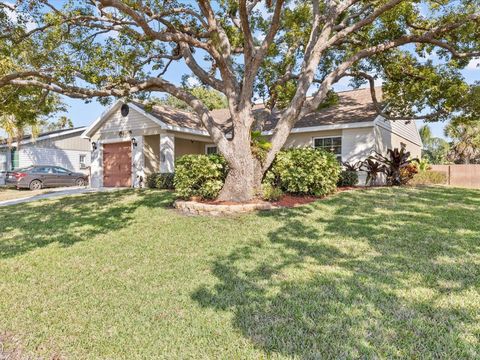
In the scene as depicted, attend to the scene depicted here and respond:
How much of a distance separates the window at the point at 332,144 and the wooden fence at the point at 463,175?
7.67 m

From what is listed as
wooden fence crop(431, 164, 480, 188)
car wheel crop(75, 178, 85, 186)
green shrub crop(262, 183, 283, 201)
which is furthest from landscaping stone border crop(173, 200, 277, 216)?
car wheel crop(75, 178, 85, 186)

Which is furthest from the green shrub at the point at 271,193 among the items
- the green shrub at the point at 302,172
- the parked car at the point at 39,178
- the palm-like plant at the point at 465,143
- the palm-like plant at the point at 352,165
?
the palm-like plant at the point at 465,143

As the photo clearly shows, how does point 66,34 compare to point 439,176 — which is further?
point 439,176

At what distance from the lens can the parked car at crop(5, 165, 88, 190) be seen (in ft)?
57.0

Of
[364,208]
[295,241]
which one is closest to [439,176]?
[364,208]

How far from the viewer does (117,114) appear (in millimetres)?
16406

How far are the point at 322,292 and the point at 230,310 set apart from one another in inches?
42.0

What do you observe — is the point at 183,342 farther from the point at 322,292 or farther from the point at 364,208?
the point at 364,208

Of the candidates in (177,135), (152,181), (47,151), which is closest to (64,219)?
(152,181)

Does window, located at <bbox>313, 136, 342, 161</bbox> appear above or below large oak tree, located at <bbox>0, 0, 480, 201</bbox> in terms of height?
below

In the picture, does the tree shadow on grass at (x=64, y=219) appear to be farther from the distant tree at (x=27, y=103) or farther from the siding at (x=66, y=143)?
the siding at (x=66, y=143)

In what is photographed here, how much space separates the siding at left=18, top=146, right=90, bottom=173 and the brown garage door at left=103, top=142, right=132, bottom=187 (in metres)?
9.67

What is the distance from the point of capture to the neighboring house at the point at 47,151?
23031 millimetres

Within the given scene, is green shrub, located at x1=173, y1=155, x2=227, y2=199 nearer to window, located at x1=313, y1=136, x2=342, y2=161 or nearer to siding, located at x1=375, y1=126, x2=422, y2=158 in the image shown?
window, located at x1=313, y1=136, x2=342, y2=161
